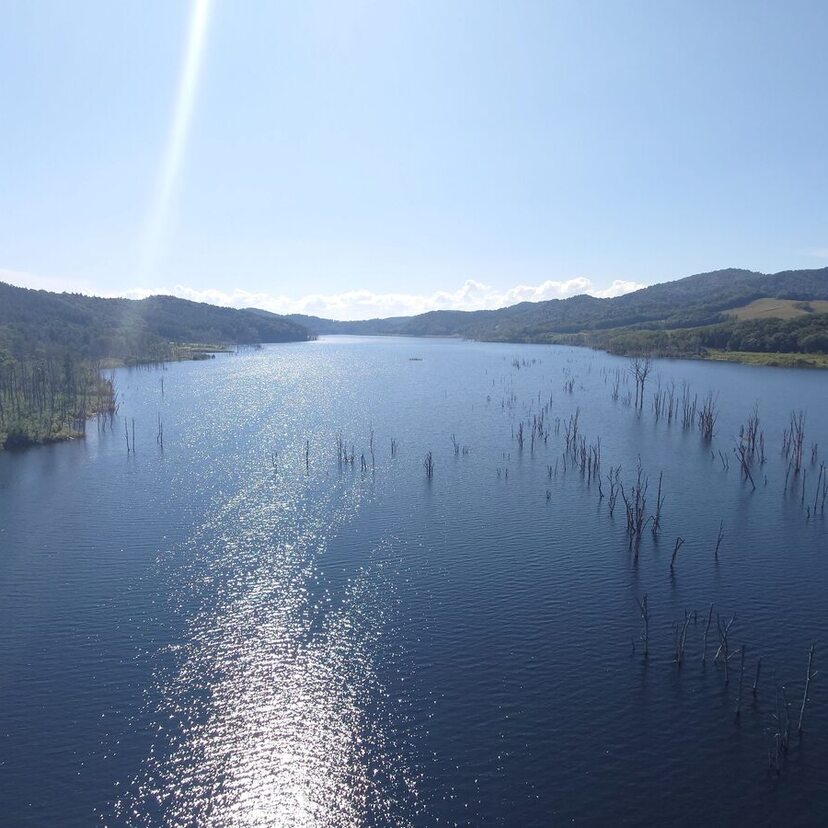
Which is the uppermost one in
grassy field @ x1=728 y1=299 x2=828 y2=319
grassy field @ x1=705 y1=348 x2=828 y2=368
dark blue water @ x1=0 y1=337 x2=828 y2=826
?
grassy field @ x1=728 y1=299 x2=828 y2=319

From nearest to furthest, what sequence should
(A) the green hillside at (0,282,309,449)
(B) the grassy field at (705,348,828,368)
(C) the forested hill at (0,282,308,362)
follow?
(A) the green hillside at (0,282,309,449) < (C) the forested hill at (0,282,308,362) < (B) the grassy field at (705,348,828,368)

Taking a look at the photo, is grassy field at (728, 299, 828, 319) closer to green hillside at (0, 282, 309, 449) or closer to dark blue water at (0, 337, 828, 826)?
dark blue water at (0, 337, 828, 826)

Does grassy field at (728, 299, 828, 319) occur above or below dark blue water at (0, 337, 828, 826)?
above

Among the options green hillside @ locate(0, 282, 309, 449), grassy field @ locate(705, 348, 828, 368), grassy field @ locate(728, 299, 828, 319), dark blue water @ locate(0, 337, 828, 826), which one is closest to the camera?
dark blue water @ locate(0, 337, 828, 826)

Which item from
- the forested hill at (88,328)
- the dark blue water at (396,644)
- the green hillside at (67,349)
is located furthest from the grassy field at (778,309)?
the forested hill at (88,328)

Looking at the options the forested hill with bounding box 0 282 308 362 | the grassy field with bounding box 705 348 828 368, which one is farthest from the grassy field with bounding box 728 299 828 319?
the forested hill with bounding box 0 282 308 362
